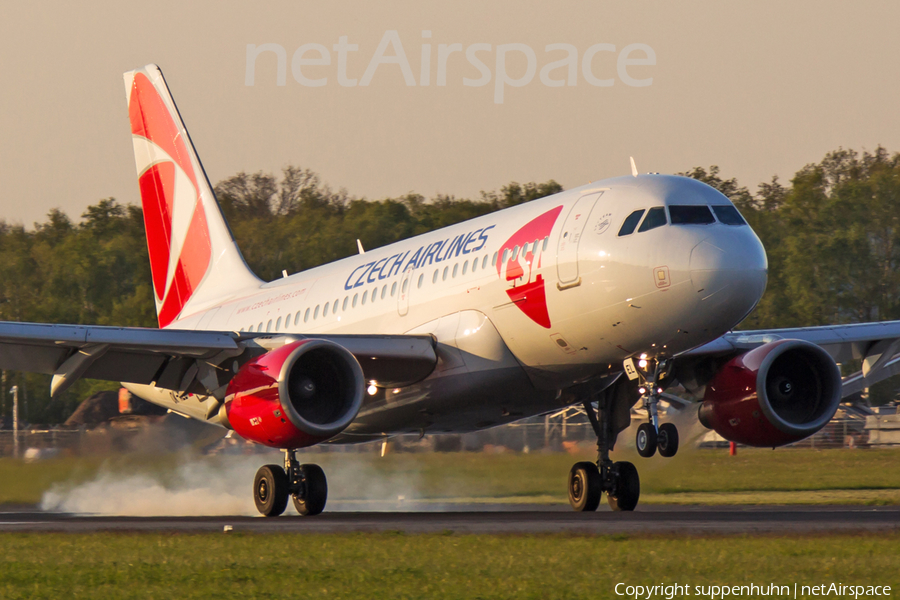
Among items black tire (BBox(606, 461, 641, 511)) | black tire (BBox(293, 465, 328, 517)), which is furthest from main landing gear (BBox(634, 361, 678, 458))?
black tire (BBox(293, 465, 328, 517))

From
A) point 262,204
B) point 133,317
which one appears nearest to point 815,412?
point 133,317

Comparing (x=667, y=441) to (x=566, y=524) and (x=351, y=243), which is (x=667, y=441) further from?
(x=351, y=243)

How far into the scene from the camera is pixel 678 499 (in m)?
26.2

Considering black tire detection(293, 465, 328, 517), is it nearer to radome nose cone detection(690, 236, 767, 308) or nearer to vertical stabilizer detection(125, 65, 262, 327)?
vertical stabilizer detection(125, 65, 262, 327)

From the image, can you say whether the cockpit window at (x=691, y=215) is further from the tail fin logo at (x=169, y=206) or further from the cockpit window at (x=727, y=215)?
the tail fin logo at (x=169, y=206)

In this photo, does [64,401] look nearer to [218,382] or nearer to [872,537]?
[218,382]

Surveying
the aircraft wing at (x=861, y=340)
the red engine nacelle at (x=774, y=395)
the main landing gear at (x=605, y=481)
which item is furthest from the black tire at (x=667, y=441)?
the aircraft wing at (x=861, y=340)

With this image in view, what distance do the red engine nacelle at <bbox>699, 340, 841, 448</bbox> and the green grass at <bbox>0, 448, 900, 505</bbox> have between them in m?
3.25

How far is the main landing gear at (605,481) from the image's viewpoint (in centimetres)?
2128

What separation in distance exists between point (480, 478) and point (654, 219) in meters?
9.93

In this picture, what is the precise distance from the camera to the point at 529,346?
64.1 feet

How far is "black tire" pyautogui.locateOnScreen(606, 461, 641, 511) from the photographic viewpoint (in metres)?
21.3

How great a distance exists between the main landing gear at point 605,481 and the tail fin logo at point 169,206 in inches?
473

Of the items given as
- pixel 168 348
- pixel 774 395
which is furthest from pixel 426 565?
pixel 774 395
